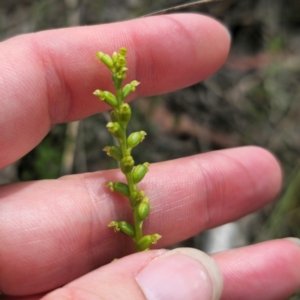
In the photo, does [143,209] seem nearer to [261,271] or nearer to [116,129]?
[116,129]

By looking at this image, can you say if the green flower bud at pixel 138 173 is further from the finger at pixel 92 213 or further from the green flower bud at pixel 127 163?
the finger at pixel 92 213

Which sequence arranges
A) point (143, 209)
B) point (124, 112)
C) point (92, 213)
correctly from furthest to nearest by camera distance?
point (92, 213)
point (143, 209)
point (124, 112)

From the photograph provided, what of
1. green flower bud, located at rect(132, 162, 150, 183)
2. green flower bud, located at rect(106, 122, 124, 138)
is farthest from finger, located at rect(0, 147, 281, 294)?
green flower bud, located at rect(106, 122, 124, 138)

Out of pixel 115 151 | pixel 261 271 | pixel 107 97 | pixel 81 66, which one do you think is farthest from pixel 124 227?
pixel 261 271

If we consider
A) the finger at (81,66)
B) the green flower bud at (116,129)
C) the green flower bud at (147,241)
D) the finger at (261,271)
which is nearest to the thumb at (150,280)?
the green flower bud at (147,241)

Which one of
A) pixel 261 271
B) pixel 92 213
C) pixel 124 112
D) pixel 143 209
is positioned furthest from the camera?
pixel 261 271

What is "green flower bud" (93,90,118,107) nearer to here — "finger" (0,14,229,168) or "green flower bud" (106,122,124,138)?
"green flower bud" (106,122,124,138)
